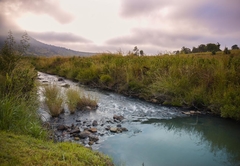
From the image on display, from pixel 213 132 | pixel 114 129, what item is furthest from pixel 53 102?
pixel 213 132

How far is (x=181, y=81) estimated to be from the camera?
9797 mm

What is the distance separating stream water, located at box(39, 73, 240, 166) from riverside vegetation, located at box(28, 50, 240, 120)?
0.77 metres

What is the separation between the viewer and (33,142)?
11.7 feet

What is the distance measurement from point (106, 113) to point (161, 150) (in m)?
3.31

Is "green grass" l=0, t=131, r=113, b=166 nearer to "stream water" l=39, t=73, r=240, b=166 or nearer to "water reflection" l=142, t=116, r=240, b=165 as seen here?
"stream water" l=39, t=73, r=240, b=166

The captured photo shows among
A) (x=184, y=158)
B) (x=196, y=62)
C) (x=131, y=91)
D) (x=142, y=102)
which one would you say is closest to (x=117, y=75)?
(x=131, y=91)

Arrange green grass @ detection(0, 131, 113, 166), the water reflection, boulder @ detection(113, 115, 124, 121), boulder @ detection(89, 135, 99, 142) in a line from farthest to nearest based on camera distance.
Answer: boulder @ detection(113, 115, 124, 121) → boulder @ detection(89, 135, 99, 142) → the water reflection → green grass @ detection(0, 131, 113, 166)

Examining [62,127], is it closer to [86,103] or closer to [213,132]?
[86,103]

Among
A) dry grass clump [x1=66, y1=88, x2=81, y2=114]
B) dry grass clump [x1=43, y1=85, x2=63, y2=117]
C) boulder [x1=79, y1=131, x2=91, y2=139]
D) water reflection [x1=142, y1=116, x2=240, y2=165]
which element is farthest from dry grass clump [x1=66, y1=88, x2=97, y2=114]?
water reflection [x1=142, y1=116, x2=240, y2=165]

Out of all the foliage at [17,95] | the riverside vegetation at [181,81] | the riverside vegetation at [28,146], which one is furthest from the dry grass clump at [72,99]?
the riverside vegetation at [181,81]

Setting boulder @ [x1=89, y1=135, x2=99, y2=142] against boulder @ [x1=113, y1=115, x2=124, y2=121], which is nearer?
boulder @ [x1=89, y1=135, x2=99, y2=142]

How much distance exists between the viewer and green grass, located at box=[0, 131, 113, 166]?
2.70m

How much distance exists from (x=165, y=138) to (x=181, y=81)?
4.44 meters

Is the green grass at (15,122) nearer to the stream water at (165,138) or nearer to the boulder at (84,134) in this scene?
the boulder at (84,134)
